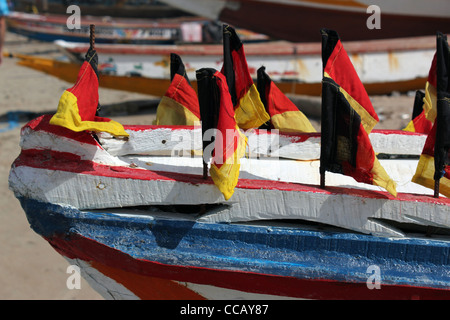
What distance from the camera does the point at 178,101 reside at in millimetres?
2990

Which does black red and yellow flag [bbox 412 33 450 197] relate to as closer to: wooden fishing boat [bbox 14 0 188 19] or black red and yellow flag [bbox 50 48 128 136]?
black red and yellow flag [bbox 50 48 128 136]

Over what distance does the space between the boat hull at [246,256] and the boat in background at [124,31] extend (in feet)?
34.5

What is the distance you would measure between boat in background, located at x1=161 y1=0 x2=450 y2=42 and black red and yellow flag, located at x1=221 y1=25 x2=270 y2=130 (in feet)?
25.4

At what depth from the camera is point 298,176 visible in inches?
107

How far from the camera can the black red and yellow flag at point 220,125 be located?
2.00 metres

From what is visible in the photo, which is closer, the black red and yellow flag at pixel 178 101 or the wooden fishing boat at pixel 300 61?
the black red and yellow flag at pixel 178 101

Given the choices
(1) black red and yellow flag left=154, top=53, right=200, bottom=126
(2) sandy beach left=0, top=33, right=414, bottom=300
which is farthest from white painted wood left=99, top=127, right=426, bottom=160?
(2) sandy beach left=0, top=33, right=414, bottom=300

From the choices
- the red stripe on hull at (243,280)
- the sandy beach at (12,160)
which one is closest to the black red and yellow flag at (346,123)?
the red stripe on hull at (243,280)

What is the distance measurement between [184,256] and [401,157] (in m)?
1.51

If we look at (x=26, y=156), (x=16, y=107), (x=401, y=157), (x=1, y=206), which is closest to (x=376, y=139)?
(x=401, y=157)

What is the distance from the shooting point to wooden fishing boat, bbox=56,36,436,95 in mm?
7414

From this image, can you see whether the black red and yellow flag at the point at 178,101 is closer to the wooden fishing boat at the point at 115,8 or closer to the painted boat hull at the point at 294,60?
the painted boat hull at the point at 294,60

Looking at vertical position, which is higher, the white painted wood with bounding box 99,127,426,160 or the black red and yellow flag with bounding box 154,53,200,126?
the black red and yellow flag with bounding box 154,53,200,126

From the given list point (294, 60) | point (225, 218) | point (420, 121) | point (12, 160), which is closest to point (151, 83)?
point (294, 60)
